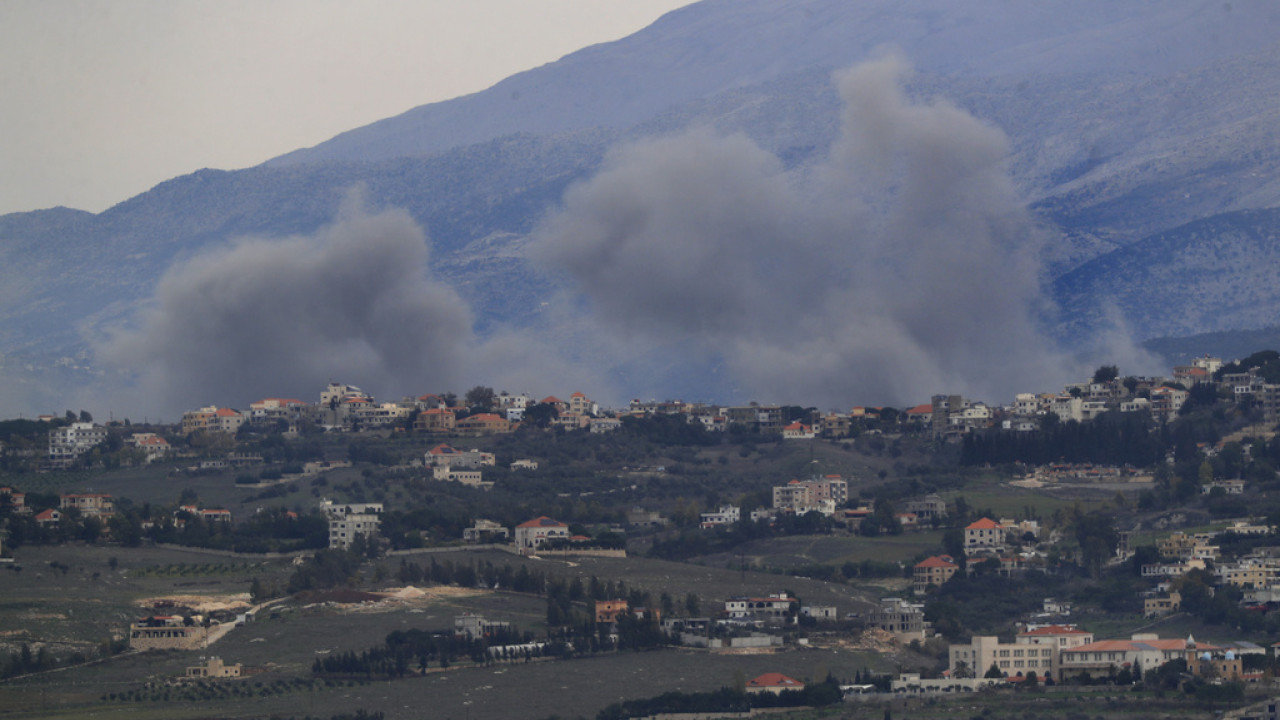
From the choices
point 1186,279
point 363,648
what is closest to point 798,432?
point 363,648

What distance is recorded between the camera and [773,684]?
71.8 metres

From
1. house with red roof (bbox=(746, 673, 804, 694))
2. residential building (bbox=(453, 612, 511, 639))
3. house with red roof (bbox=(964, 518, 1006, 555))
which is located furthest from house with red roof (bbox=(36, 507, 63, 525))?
house with red roof (bbox=(746, 673, 804, 694))

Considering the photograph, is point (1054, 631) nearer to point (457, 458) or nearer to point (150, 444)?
point (457, 458)

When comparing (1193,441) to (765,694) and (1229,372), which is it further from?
(765,694)

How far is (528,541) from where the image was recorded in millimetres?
96125

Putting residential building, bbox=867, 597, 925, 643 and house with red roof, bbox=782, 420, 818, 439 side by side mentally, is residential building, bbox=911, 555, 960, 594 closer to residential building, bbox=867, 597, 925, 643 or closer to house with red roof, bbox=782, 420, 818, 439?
residential building, bbox=867, 597, 925, 643

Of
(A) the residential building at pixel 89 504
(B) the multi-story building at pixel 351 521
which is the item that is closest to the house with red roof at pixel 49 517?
(A) the residential building at pixel 89 504

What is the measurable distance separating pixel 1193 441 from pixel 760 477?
60.1ft

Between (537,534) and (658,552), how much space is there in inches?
171

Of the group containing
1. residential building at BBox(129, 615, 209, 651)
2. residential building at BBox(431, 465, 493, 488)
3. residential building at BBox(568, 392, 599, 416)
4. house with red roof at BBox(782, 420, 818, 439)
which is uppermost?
residential building at BBox(568, 392, 599, 416)

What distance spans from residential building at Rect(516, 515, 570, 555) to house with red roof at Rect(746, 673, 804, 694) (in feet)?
74.8

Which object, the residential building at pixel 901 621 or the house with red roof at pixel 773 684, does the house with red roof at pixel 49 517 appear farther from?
the house with red roof at pixel 773 684

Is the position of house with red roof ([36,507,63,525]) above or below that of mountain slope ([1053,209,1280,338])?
below

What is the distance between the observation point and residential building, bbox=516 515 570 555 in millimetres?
95438
